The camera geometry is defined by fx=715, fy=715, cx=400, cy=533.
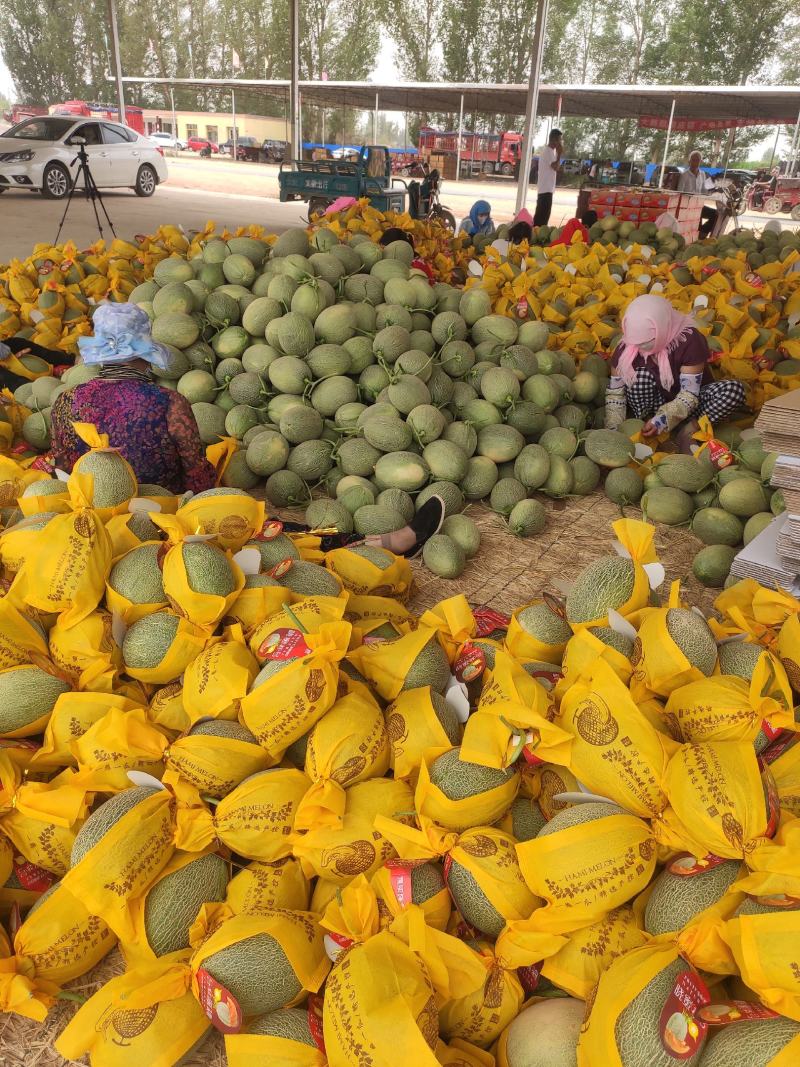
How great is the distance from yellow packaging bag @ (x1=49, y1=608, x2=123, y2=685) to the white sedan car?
16.5m

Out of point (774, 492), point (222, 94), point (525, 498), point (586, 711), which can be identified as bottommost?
point (525, 498)

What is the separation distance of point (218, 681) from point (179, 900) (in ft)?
1.43

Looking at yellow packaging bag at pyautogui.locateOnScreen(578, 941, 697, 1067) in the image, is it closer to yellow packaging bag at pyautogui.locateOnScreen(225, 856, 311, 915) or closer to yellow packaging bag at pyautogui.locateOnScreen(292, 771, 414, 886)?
yellow packaging bag at pyautogui.locateOnScreen(292, 771, 414, 886)

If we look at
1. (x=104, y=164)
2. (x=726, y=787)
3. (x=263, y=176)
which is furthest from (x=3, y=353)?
(x=263, y=176)

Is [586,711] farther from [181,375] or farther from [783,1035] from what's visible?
[181,375]

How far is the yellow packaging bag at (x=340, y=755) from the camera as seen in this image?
1400 millimetres

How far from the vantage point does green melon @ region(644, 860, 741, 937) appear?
1.20m

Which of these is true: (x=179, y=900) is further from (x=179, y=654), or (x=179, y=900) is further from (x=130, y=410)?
(x=130, y=410)

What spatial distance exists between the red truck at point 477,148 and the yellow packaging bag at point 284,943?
3163 cm

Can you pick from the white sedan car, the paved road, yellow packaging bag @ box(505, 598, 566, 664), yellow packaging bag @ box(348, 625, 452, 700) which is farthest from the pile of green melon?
the white sedan car

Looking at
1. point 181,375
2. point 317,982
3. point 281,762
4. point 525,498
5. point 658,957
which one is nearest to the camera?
point 658,957

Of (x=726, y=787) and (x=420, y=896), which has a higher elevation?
(x=726, y=787)

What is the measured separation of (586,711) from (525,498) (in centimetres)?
237

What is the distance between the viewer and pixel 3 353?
14.2 feet
